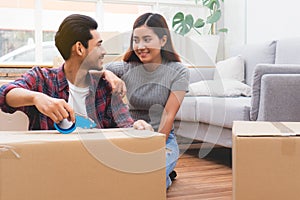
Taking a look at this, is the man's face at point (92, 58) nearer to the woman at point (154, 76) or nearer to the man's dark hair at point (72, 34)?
the man's dark hair at point (72, 34)

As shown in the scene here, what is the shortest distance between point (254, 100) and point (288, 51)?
2.52ft

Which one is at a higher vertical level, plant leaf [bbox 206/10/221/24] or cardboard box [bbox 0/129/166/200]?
plant leaf [bbox 206/10/221/24]

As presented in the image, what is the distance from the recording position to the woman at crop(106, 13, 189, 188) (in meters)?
1.79

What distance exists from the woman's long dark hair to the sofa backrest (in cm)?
125

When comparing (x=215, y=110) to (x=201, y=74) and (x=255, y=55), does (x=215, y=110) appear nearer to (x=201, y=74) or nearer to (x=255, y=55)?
(x=255, y=55)

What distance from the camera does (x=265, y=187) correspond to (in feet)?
3.13

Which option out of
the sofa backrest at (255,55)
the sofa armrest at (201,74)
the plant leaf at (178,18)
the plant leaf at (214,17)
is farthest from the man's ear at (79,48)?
the plant leaf at (214,17)

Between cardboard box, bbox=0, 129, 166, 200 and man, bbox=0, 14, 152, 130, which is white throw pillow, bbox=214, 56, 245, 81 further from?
cardboard box, bbox=0, 129, 166, 200

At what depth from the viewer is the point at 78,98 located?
1451 mm

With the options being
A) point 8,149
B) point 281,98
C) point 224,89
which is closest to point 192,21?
point 224,89

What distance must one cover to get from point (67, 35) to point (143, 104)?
554 mm

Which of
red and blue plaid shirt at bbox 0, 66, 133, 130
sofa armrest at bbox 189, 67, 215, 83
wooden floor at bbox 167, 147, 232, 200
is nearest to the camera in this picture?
red and blue plaid shirt at bbox 0, 66, 133, 130

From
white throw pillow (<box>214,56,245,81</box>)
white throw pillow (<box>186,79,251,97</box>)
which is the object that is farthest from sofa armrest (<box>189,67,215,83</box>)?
white throw pillow (<box>186,79,251,97</box>)

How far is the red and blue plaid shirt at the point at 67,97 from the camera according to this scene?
1329 mm
